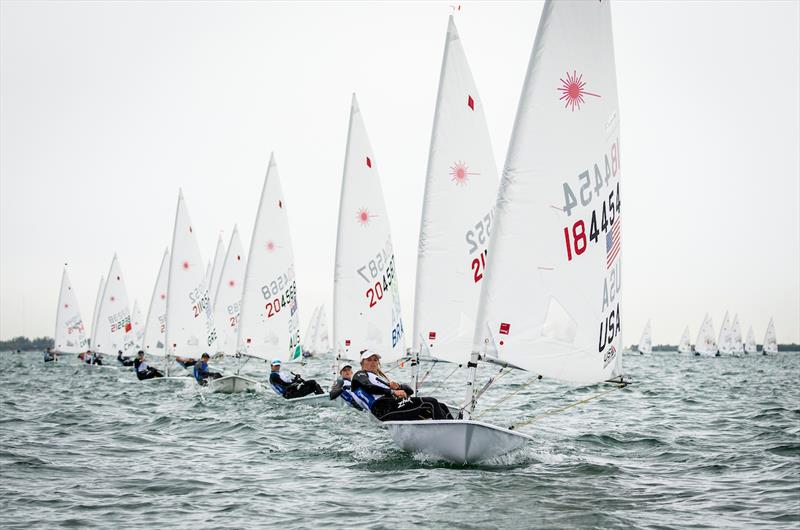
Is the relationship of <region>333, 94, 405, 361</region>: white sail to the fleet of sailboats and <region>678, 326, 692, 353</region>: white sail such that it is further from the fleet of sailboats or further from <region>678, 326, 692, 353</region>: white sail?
<region>678, 326, 692, 353</region>: white sail

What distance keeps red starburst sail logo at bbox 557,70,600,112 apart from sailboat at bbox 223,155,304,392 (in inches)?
608

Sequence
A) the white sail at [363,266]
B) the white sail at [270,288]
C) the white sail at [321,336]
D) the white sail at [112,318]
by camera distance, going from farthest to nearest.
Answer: the white sail at [321,336]
the white sail at [112,318]
the white sail at [270,288]
the white sail at [363,266]

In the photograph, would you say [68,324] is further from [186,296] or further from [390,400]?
[390,400]

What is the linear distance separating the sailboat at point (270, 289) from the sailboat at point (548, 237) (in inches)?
565

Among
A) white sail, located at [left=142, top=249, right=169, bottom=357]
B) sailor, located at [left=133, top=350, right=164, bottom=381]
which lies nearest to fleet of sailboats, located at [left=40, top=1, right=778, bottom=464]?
sailor, located at [left=133, top=350, right=164, bottom=381]

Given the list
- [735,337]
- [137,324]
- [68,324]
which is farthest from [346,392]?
[735,337]

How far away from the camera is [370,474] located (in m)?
9.13

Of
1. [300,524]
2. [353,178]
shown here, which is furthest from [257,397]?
[300,524]

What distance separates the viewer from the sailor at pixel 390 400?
1023 centimetres

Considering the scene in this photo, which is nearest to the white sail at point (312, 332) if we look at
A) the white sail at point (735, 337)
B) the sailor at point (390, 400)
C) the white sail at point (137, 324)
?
the white sail at point (137, 324)

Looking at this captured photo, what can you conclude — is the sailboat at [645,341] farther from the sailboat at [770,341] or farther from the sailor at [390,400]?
the sailor at [390,400]

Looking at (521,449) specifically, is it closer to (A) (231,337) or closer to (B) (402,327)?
(B) (402,327)

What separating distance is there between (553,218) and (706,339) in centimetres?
8722

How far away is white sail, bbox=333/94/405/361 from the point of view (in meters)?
18.5
